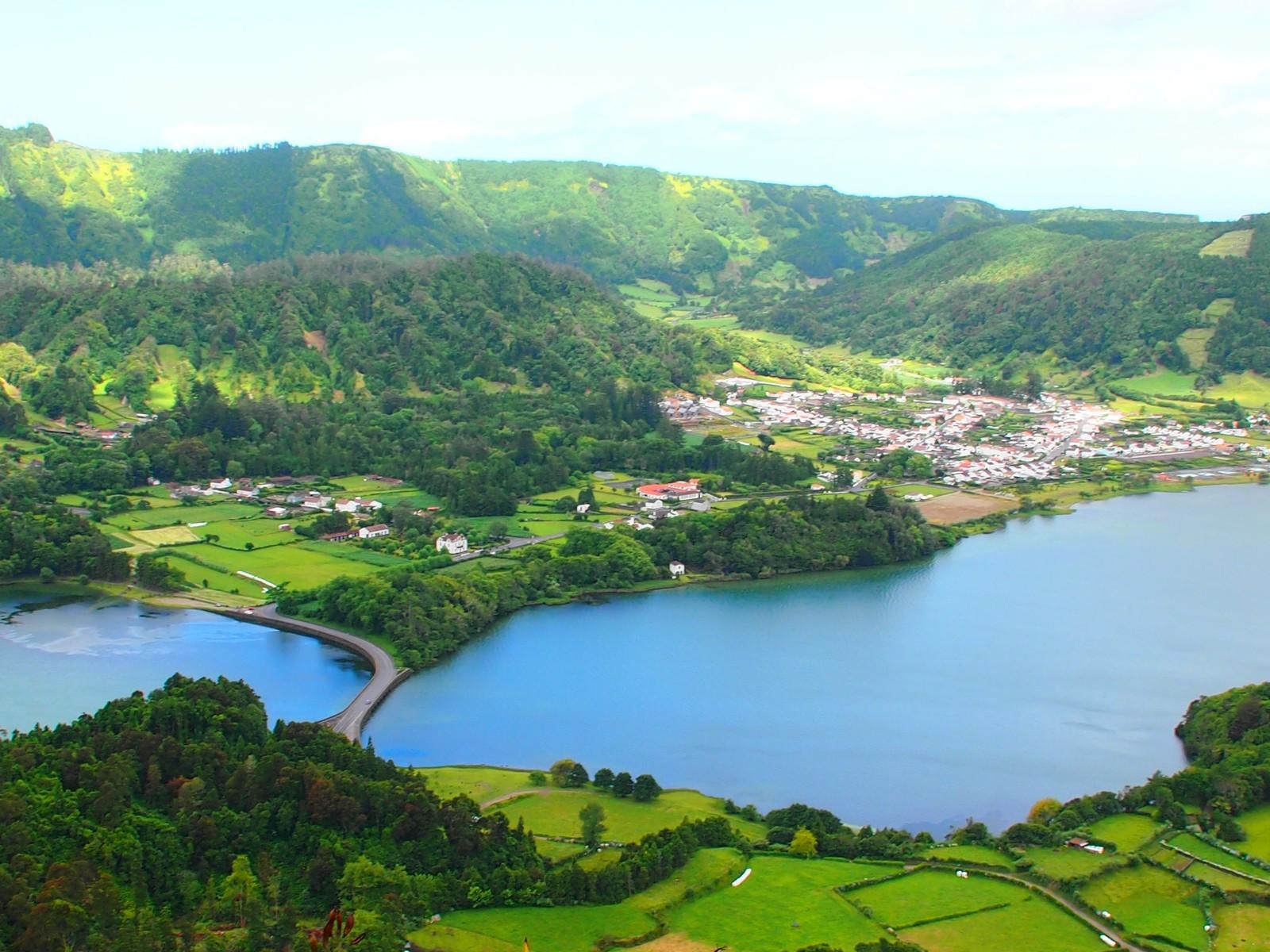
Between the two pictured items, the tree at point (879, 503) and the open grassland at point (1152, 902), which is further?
the tree at point (879, 503)

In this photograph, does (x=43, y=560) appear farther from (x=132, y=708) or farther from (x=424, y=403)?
(x=424, y=403)

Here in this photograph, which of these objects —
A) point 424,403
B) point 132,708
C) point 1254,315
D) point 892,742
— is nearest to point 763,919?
point 892,742

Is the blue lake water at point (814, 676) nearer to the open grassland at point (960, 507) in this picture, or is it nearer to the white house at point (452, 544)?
the white house at point (452, 544)

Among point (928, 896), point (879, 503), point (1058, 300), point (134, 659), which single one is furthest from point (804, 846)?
point (1058, 300)

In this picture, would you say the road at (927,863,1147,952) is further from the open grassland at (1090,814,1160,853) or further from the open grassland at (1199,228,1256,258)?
the open grassland at (1199,228,1256,258)

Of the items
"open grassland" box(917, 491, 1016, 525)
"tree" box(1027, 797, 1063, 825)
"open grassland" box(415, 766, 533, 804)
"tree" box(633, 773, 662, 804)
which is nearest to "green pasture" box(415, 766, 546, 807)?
"open grassland" box(415, 766, 533, 804)

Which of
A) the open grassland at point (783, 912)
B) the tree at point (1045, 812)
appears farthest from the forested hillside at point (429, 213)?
the open grassland at point (783, 912)
